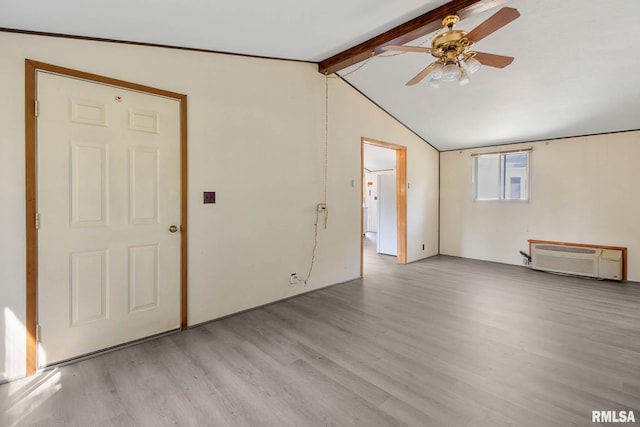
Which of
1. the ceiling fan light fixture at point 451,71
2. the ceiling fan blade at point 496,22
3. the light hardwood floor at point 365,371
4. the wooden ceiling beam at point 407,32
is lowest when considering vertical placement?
the light hardwood floor at point 365,371

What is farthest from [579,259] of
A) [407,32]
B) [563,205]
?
[407,32]

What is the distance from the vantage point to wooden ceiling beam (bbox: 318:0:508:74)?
7.97ft

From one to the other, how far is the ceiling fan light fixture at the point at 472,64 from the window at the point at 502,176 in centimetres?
382

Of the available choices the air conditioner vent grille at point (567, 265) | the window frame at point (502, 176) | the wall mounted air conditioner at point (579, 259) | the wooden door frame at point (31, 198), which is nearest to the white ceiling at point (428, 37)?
the wooden door frame at point (31, 198)

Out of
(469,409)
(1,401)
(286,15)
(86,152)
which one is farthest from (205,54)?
(469,409)

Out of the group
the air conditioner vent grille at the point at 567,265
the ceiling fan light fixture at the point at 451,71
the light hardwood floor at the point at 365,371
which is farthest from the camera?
the air conditioner vent grille at the point at 567,265

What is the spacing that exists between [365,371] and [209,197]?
205 cm

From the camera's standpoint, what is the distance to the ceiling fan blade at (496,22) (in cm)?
178

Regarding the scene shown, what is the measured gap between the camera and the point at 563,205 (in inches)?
189

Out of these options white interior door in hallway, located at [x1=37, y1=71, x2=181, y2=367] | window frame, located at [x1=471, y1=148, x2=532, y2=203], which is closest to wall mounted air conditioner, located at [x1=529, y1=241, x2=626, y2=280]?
window frame, located at [x1=471, y1=148, x2=532, y2=203]

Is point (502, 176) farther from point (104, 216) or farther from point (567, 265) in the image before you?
point (104, 216)

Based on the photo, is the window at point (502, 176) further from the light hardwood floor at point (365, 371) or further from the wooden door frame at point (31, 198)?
the wooden door frame at point (31, 198)

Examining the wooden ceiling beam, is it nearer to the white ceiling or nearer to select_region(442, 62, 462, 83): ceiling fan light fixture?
the white ceiling

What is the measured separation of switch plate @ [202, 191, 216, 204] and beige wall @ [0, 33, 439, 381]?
0.05 metres
